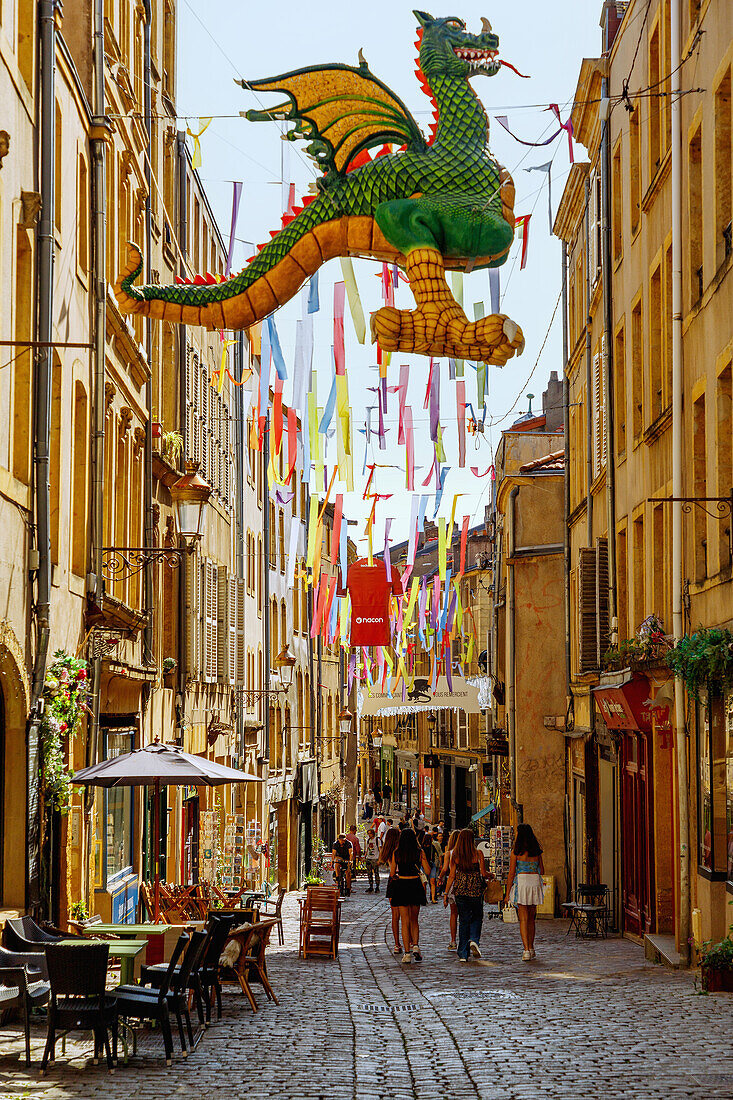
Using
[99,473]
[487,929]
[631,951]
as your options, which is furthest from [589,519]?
[99,473]

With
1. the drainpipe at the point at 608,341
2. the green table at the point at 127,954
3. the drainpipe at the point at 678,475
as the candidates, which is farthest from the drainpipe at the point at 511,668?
the green table at the point at 127,954

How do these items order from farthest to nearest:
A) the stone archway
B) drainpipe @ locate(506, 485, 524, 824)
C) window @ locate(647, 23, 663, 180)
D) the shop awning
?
drainpipe @ locate(506, 485, 524, 824) < window @ locate(647, 23, 663, 180) < the shop awning < the stone archway

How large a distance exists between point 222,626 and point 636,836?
1155 cm

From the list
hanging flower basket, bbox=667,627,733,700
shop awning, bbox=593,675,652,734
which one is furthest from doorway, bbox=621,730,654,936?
hanging flower basket, bbox=667,627,733,700

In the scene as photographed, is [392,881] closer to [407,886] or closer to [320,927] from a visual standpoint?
[407,886]

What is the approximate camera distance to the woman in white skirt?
641 inches

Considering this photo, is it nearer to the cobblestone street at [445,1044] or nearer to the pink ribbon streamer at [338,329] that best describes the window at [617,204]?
the pink ribbon streamer at [338,329]

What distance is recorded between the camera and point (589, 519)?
81.6 feet

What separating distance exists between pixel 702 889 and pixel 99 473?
8.09 m

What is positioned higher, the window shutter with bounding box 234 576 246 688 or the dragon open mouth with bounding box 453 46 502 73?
the dragon open mouth with bounding box 453 46 502 73

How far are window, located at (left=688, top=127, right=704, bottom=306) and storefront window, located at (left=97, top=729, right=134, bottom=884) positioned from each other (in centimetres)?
889

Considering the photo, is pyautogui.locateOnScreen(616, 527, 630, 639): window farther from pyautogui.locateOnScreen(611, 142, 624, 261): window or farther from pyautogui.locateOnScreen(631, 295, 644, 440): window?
pyautogui.locateOnScreen(611, 142, 624, 261): window

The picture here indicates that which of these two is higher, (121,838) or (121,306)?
(121,306)

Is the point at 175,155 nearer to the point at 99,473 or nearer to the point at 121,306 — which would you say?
the point at 99,473
